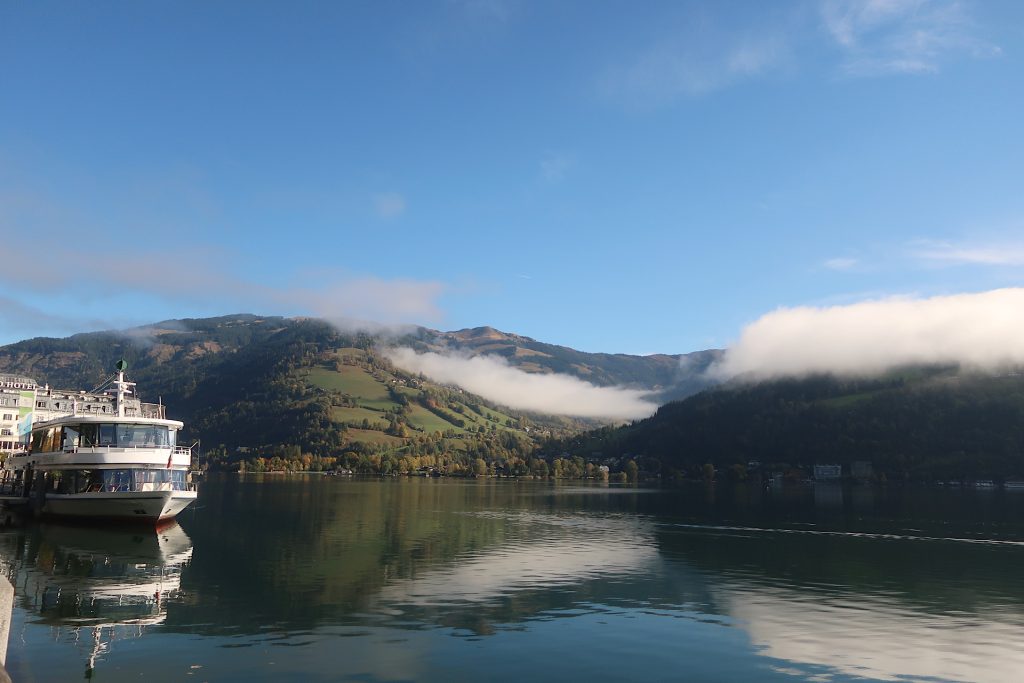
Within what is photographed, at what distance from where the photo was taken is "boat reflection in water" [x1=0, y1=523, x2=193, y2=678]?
36.8 metres

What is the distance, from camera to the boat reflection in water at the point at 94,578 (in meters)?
36.8

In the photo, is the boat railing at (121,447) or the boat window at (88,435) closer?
the boat railing at (121,447)

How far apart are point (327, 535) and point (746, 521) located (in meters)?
69.5

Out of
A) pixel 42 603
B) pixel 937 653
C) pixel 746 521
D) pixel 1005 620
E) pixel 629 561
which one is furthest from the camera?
pixel 746 521

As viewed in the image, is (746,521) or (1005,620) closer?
(1005,620)

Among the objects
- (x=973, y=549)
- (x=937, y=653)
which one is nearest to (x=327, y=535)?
(x=937, y=653)

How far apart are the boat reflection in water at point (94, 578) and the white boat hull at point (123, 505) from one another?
166 cm

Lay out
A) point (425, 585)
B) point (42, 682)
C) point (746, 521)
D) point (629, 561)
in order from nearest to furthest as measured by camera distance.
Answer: point (42, 682)
point (425, 585)
point (629, 561)
point (746, 521)

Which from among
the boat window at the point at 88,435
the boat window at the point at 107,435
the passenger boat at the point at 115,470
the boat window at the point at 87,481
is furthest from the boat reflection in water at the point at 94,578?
the boat window at the point at 107,435

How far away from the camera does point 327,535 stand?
83250 millimetres

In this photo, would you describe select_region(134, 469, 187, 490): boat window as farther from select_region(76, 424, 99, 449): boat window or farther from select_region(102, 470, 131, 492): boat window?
select_region(76, 424, 99, 449): boat window

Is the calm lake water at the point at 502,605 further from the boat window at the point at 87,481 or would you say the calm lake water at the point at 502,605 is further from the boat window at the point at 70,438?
the boat window at the point at 70,438

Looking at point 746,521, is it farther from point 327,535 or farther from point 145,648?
point 145,648

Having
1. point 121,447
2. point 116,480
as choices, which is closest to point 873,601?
point 116,480
